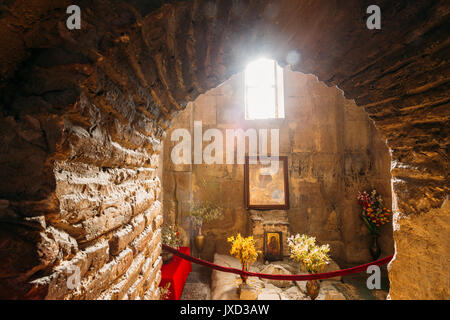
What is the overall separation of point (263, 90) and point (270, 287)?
14.9ft

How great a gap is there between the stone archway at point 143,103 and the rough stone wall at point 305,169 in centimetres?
355

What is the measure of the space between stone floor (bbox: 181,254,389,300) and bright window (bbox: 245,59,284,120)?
11.8ft

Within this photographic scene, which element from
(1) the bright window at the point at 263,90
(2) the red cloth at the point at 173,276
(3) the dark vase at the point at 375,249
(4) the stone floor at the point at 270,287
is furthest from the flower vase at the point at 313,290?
(1) the bright window at the point at 263,90

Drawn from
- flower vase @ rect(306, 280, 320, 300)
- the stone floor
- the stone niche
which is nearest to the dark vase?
the stone floor

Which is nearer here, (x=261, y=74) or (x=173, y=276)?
(x=173, y=276)

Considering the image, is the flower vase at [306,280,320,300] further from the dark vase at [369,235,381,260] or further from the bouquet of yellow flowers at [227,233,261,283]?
the dark vase at [369,235,381,260]

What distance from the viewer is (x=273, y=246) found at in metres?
4.51

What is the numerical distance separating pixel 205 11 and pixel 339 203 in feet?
17.5

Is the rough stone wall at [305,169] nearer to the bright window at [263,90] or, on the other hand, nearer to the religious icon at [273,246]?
the bright window at [263,90]

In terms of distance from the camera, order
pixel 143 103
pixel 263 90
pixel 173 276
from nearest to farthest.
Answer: pixel 143 103 < pixel 173 276 < pixel 263 90

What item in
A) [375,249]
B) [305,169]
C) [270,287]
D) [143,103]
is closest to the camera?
[143,103]

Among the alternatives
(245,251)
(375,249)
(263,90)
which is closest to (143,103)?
(245,251)

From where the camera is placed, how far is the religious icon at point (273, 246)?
4.50 m

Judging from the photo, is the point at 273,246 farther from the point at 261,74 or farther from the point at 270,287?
the point at 261,74
